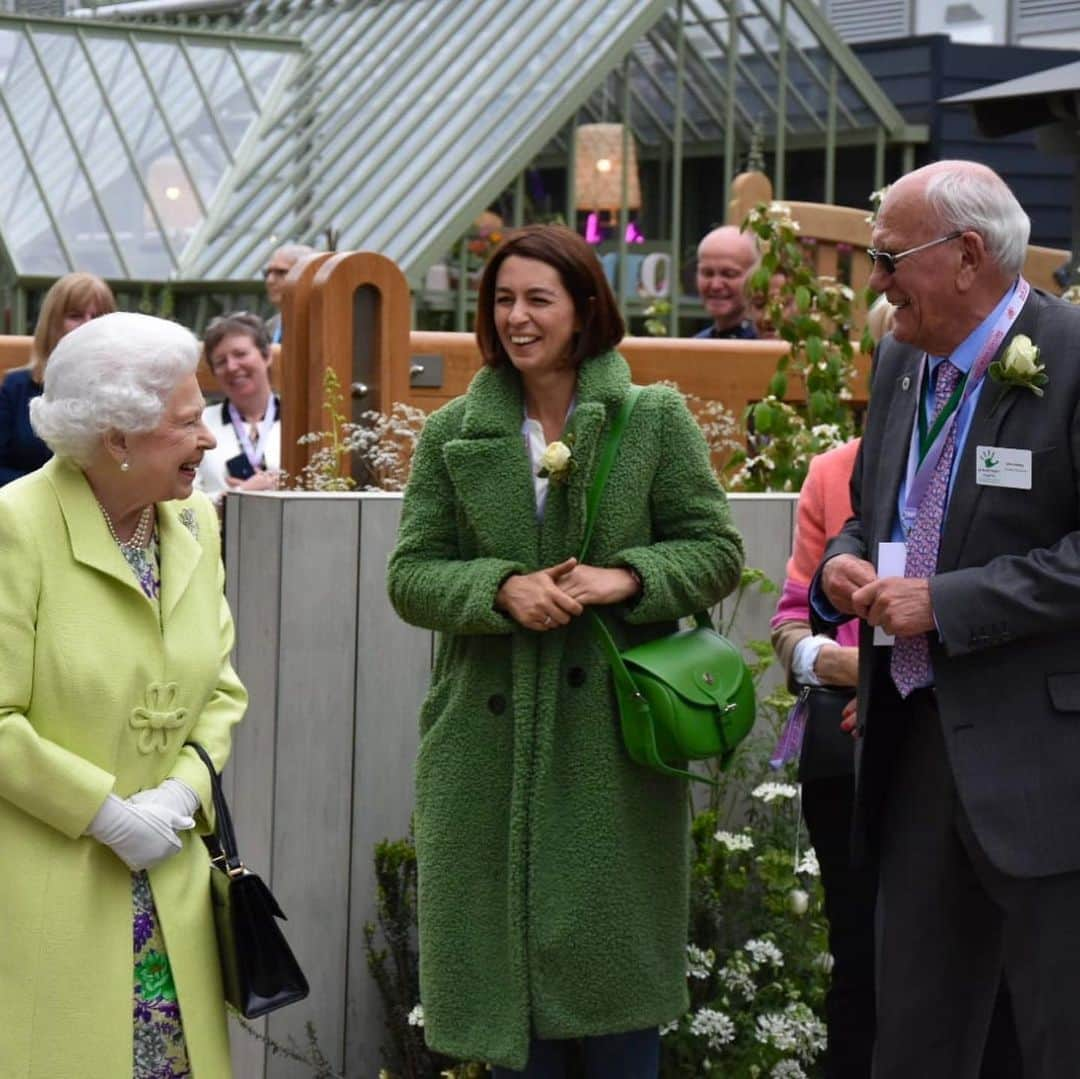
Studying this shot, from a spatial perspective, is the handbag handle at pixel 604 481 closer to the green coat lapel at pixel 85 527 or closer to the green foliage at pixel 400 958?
the green coat lapel at pixel 85 527

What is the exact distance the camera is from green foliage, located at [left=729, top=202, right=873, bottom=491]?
5.83 m

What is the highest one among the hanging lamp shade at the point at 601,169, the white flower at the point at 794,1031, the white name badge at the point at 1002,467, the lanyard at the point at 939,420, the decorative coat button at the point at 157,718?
the hanging lamp shade at the point at 601,169

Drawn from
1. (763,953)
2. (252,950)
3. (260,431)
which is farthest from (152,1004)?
(260,431)

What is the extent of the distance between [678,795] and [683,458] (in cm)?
63

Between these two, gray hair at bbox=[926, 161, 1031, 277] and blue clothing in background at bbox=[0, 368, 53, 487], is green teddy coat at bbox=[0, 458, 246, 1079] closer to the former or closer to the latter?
gray hair at bbox=[926, 161, 1031, 277]

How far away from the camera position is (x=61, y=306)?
6.62 meters

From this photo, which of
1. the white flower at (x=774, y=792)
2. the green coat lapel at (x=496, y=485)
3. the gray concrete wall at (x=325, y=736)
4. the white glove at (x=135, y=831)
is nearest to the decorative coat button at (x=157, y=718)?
the white glove at (x=135, y=831)

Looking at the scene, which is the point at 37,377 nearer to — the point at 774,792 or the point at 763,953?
the point at 774,792

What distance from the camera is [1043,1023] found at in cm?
347

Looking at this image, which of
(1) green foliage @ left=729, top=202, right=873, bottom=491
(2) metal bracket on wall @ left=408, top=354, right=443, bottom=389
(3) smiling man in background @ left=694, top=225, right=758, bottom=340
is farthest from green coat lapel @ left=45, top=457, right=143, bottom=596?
(3) smiling man in background @ left=694, top=225, right=758, bottom=340

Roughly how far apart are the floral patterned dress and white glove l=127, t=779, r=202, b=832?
0.38 feet

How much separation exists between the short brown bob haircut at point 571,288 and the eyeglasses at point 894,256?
58cm

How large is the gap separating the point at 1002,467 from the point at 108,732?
1.50 metres

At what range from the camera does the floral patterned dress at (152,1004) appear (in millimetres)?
3480
